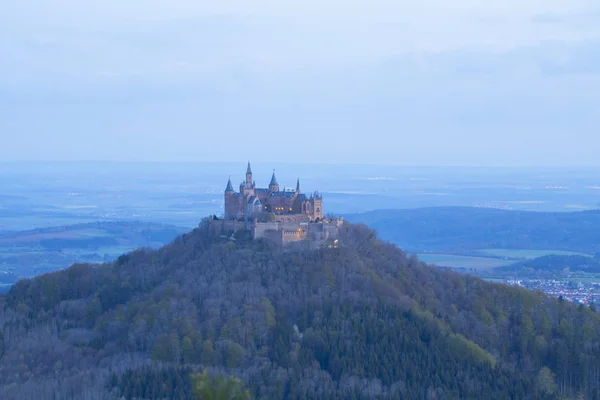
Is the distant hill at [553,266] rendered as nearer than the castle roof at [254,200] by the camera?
No

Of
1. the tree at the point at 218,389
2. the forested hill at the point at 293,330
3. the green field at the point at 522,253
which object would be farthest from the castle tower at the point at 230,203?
the green field at the point at 522,253

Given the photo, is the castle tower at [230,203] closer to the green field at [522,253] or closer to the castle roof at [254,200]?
the castle roof at [254,200]

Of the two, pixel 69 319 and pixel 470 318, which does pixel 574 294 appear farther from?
pixel 69 319

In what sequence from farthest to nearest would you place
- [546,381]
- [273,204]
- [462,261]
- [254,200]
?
[462,261]
[273,204]
[254,200]
[546,381]

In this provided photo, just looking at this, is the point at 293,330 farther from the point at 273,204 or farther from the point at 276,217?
the point at 273,204

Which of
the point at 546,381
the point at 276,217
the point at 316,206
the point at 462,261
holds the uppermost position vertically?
the point at 316,206

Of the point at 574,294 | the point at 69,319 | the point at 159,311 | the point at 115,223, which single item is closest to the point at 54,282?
the point at 69,319

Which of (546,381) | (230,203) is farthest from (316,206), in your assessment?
(546,381)
